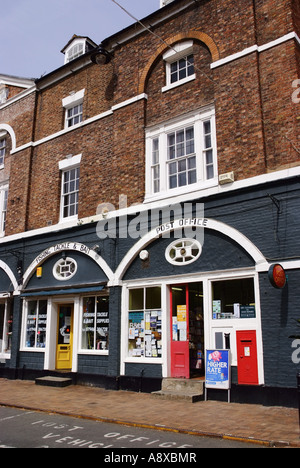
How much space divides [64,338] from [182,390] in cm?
531

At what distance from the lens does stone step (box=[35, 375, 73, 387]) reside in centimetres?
1249

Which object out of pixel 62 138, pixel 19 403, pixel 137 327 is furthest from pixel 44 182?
pixel 19 403

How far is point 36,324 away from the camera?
1459cm

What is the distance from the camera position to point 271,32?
35.1 feet

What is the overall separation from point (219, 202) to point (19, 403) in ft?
22.4

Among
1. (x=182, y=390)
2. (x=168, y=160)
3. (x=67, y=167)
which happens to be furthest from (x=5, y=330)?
(x=168, y=160)

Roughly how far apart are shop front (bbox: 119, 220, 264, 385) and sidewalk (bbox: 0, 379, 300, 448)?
0.99m

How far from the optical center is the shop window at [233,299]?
9.98 metres

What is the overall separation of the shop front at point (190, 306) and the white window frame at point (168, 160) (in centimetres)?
119

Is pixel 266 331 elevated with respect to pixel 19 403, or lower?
elevated

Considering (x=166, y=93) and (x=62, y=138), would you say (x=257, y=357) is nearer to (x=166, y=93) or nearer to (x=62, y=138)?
(x=166, y=93)

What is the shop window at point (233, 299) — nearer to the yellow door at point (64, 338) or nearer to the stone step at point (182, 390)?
the stone step at point (182, 390)
